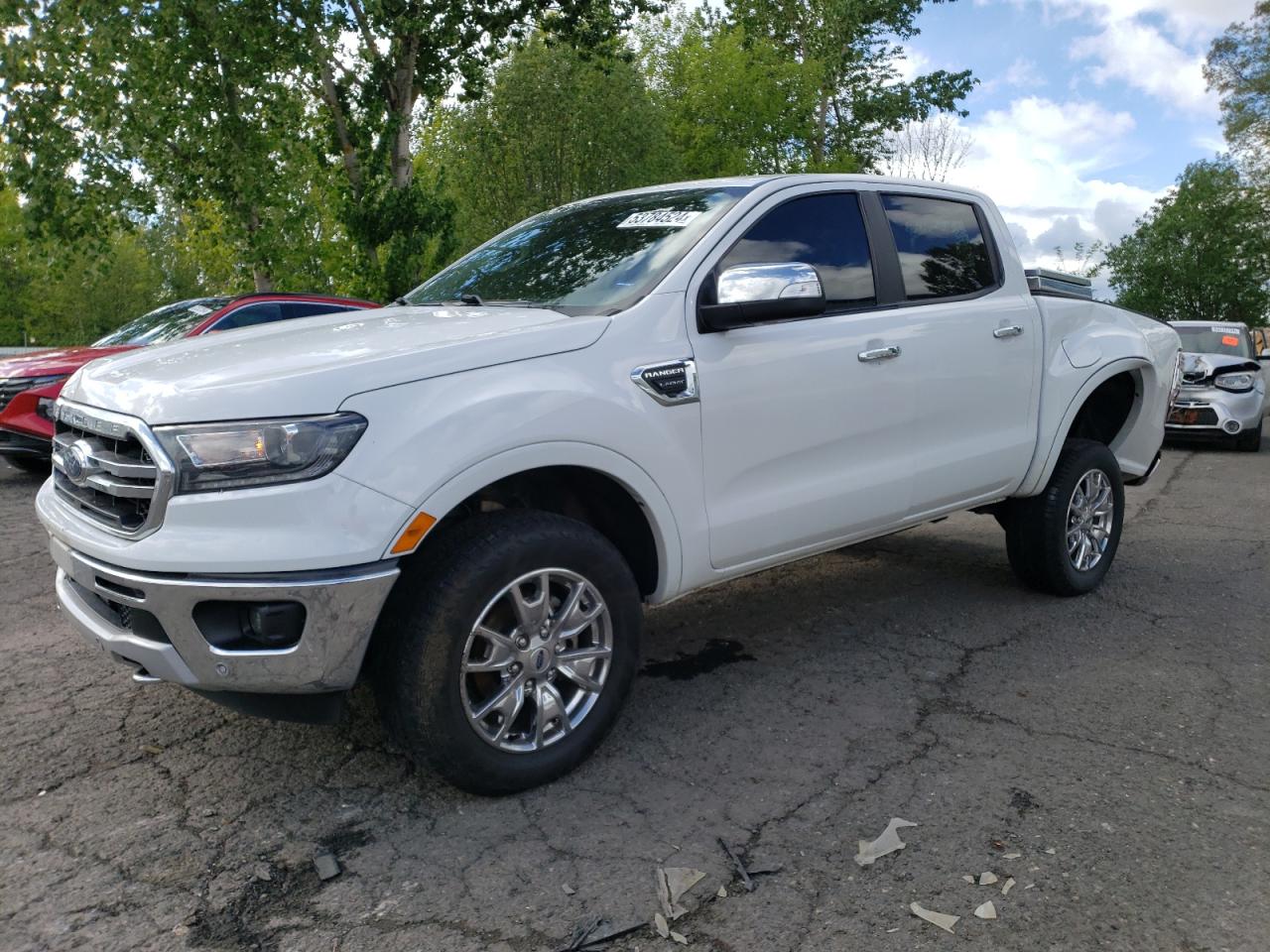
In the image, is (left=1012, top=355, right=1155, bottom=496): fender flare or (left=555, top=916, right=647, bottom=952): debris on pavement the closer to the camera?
(left=555, top=916, right=647, bottom=952): debris on pavement

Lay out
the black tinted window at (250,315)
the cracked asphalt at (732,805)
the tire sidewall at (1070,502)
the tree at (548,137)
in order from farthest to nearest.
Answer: the tree at (548,137) → the black tinted window at (250,315) → the tire sidewall at (1070,502) → the cracked asphalt at (732,805)

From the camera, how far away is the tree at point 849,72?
1578 inches

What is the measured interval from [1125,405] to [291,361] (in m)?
4.58

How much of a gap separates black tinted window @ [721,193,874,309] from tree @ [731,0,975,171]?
3852 cm

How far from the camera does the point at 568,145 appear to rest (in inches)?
1394

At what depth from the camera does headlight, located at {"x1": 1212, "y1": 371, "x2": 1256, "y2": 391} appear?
12.3 meters

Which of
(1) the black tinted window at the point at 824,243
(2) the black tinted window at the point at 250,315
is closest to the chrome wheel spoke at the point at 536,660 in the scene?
(1) the black tinted window at the point at 824,243

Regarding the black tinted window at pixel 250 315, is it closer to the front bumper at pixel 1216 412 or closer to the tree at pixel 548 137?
the front bumper at pixel 1216 412

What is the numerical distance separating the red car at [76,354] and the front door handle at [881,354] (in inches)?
198

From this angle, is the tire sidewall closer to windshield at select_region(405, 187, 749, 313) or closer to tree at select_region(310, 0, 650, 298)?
windshield at select_region(405, 187, 749, 313)

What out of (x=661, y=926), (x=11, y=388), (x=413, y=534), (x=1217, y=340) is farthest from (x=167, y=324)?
(x=1217, y=340)

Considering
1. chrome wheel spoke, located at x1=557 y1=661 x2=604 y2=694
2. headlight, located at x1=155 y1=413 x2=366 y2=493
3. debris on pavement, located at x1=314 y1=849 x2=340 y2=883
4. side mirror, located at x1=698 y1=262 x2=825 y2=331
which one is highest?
side mirror, located at x1=698 y1=262 x2=825 y2=331

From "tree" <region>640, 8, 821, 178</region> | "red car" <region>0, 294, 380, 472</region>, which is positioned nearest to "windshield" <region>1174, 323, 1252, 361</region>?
"red car" <region>0, 294, 380, 472</region>

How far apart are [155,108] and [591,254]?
543 inches
